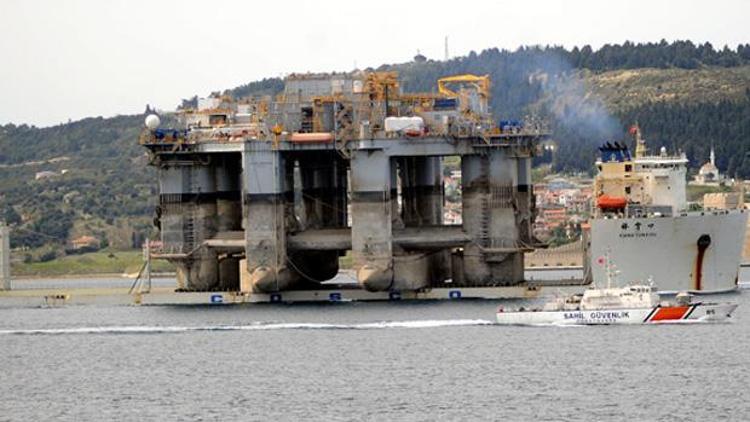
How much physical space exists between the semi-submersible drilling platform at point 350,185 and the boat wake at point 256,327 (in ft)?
36.3

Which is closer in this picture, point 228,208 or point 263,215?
point 263,215

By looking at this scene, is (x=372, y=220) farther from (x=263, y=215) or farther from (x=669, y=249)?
(x=669, y=249)

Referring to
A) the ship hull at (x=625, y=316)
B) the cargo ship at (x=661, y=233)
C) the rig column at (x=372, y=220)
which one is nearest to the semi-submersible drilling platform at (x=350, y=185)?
the rig column at (x=372, y=220)

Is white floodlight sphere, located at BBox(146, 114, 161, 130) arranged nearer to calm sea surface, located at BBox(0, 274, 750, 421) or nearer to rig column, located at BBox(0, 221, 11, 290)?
calm sea surface, located at BBox(0, 274, 750, 421)

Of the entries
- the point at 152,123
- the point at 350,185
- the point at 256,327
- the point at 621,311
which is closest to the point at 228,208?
the point at 152,123

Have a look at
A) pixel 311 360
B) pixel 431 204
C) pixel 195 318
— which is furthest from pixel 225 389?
pixel 431 204

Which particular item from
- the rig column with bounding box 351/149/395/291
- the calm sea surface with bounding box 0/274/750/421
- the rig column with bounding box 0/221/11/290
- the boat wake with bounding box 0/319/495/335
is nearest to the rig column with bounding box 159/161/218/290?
the calm sea surface with bounding box 0/274/750/421

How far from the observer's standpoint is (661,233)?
96062 mm

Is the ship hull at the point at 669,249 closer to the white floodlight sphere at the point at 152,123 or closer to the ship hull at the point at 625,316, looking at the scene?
the ship hull at the point at 625,316

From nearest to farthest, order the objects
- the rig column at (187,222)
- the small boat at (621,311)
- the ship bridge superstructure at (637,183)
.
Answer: the small boat at (621,311) < the ship bridge superstructure at (637,183) < the rig column at (187,222)

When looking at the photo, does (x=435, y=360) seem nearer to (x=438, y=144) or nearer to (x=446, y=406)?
(x=446, y=406)

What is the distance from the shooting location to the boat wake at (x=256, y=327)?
3442 inches

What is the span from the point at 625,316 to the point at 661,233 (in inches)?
463

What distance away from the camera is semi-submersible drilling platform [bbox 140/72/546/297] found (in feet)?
332
